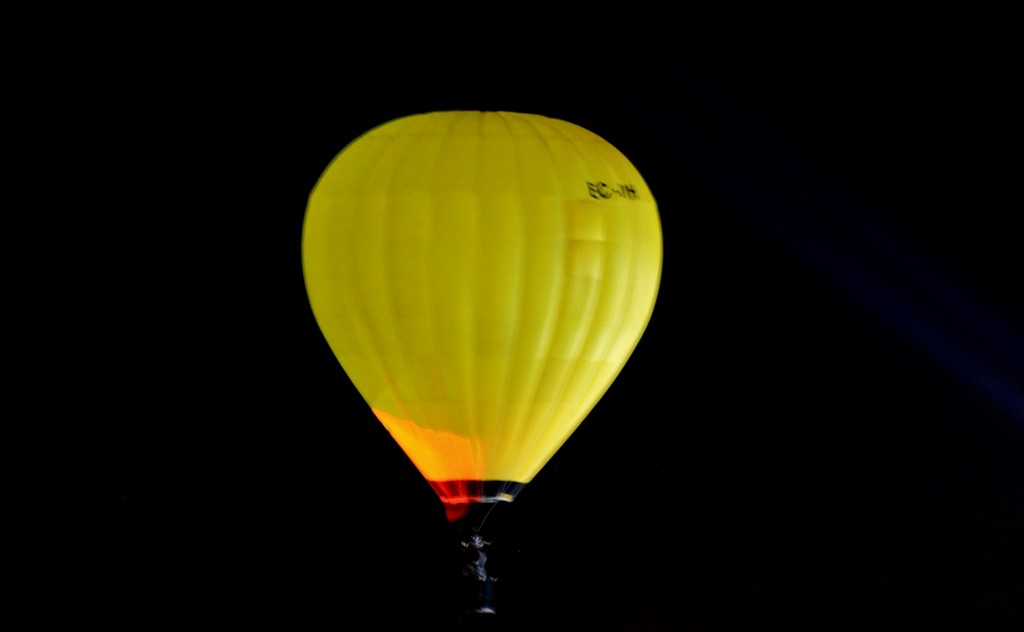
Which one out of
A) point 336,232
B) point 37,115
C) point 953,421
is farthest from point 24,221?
point 953,421

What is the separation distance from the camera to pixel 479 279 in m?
4.79

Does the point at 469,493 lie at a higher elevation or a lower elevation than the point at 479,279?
lower

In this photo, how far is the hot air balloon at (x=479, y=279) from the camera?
479cm

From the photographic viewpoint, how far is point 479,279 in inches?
188

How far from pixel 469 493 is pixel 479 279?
630mm

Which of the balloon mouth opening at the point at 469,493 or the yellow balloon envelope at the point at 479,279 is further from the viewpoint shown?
the balloon mouth opening at the point at 469,493

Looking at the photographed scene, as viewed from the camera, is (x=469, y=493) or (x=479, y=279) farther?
Result: (x=469, y=493)

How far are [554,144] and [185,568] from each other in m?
3.51

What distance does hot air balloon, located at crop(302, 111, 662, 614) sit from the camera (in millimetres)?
4789

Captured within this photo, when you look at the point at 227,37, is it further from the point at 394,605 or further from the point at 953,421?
the point at 953,421

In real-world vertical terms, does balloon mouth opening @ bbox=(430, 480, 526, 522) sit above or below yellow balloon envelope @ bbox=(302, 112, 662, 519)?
below

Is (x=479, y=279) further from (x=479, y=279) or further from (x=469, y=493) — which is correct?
(x=469, y=493)

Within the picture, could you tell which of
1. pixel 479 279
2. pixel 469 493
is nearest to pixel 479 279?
pixel 479 279

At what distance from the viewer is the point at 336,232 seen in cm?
491
